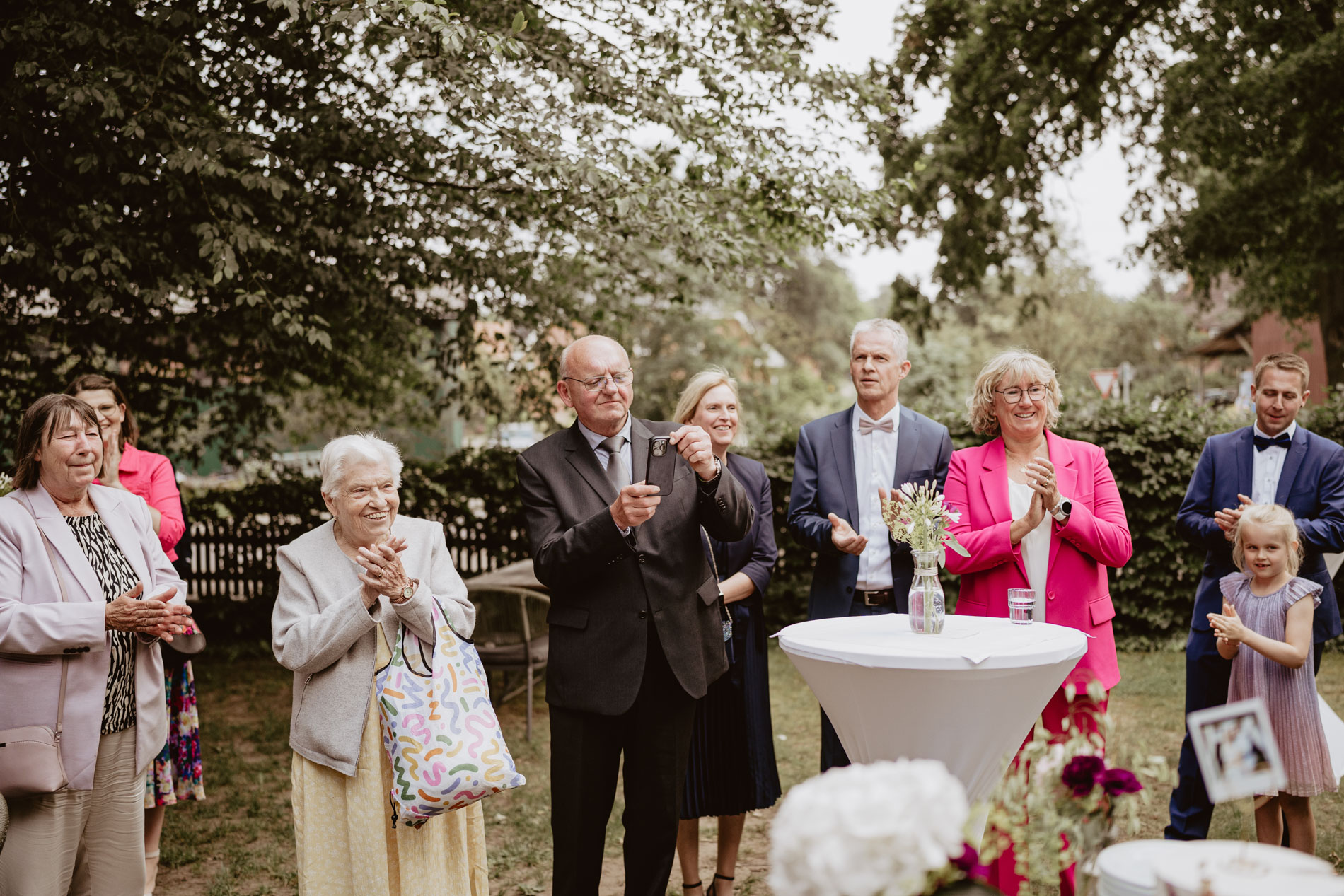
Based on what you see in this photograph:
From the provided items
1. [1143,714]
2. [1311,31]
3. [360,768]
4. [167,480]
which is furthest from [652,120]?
[1311,31]

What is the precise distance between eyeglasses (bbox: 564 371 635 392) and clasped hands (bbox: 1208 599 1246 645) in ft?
7.80

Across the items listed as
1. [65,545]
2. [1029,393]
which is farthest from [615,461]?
[65,545]

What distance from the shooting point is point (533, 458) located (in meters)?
3.42

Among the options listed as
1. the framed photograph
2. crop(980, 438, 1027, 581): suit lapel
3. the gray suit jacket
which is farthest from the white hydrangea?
crop(980, 438, 1027, 581): suit lapel

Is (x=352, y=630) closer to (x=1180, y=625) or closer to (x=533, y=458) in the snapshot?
(x=533, y=458)

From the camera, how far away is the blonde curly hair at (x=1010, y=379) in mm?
3885

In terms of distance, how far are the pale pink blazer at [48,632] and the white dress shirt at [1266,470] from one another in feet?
15.0

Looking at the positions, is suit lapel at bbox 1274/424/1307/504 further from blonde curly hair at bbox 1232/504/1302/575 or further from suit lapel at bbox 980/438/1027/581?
suit lapel at bbox 980/438/1027/581

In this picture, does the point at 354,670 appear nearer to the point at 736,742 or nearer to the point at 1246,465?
the point at 736,742

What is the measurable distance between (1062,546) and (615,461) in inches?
68.8

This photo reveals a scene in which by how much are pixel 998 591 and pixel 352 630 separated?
2.37 m

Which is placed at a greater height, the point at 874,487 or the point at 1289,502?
the point at 874,487

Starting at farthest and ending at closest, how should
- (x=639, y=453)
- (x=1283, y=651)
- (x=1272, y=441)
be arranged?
(x=1272, y=441)
(x=1283, y=651)
(x=639, y=453)

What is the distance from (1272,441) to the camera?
4.35m
